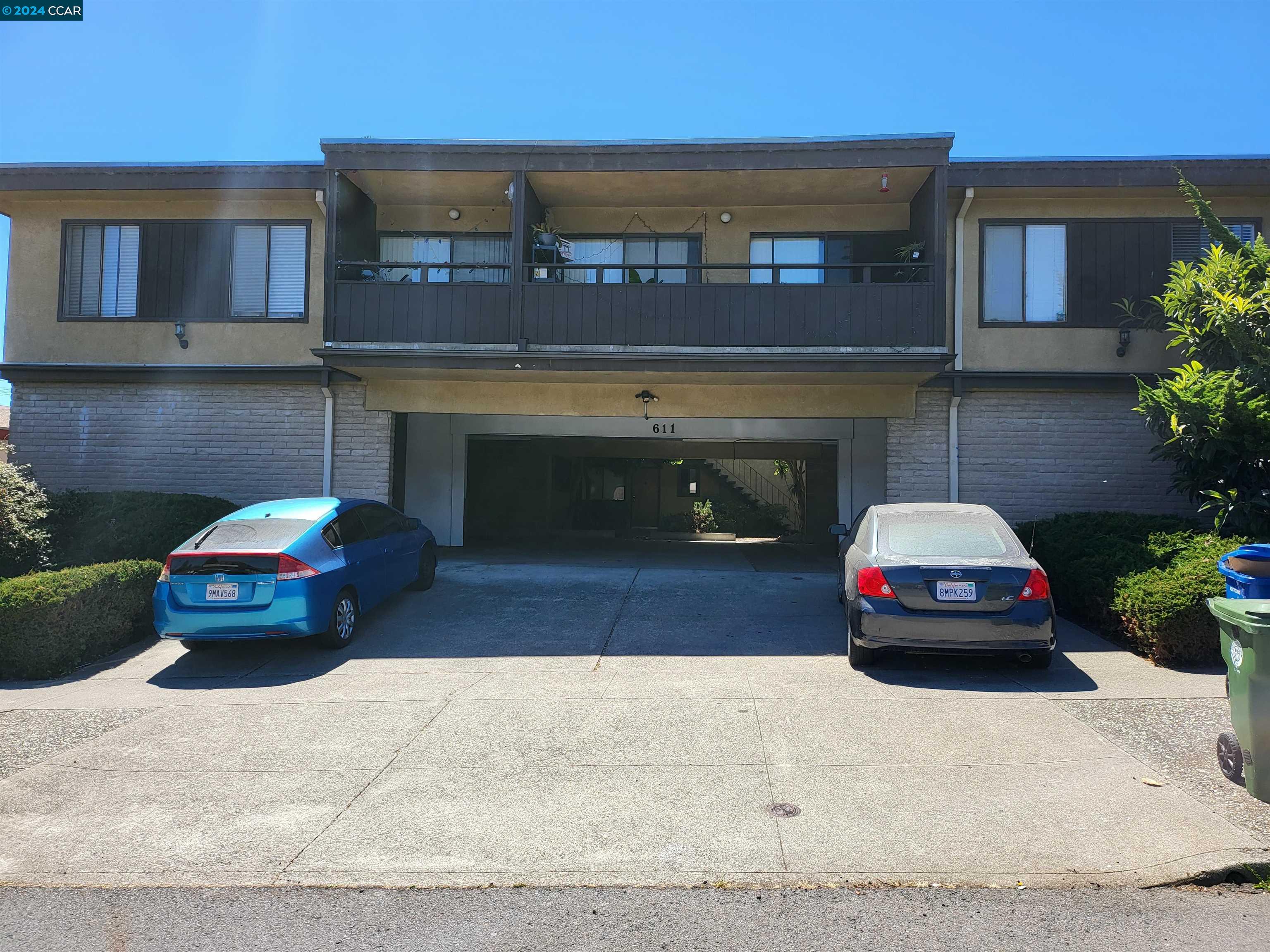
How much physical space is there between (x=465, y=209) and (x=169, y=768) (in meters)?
10.4

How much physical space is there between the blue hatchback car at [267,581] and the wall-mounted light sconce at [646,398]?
575 cm

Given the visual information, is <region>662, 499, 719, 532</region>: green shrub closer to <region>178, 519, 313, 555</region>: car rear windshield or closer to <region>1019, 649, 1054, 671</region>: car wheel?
<region>178, 519, 313, 555</region>: car rear windshield

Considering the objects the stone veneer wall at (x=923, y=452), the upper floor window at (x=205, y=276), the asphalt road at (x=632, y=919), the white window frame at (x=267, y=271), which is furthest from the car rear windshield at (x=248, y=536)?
the stone veneer wall at (x=923, y=452)

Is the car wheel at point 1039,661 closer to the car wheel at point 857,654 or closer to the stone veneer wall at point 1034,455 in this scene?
the car wheel at point 857,654

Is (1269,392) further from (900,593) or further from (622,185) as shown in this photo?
(622,185)

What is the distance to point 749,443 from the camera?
20.6 m

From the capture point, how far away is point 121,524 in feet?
34.8

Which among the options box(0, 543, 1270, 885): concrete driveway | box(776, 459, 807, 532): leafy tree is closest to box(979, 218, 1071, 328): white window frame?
box(0, 543, 1270, 885): concrete driveway

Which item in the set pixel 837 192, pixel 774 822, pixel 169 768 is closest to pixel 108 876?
pixel 169 768

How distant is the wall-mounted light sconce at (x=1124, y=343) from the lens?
40.9 ft

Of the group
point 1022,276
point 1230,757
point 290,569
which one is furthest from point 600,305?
point 1230,757

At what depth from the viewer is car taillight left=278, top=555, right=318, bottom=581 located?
26.2 ft

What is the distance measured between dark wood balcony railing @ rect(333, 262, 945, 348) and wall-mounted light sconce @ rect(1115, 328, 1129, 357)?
9.62 ft

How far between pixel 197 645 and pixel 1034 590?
7.79 metres
